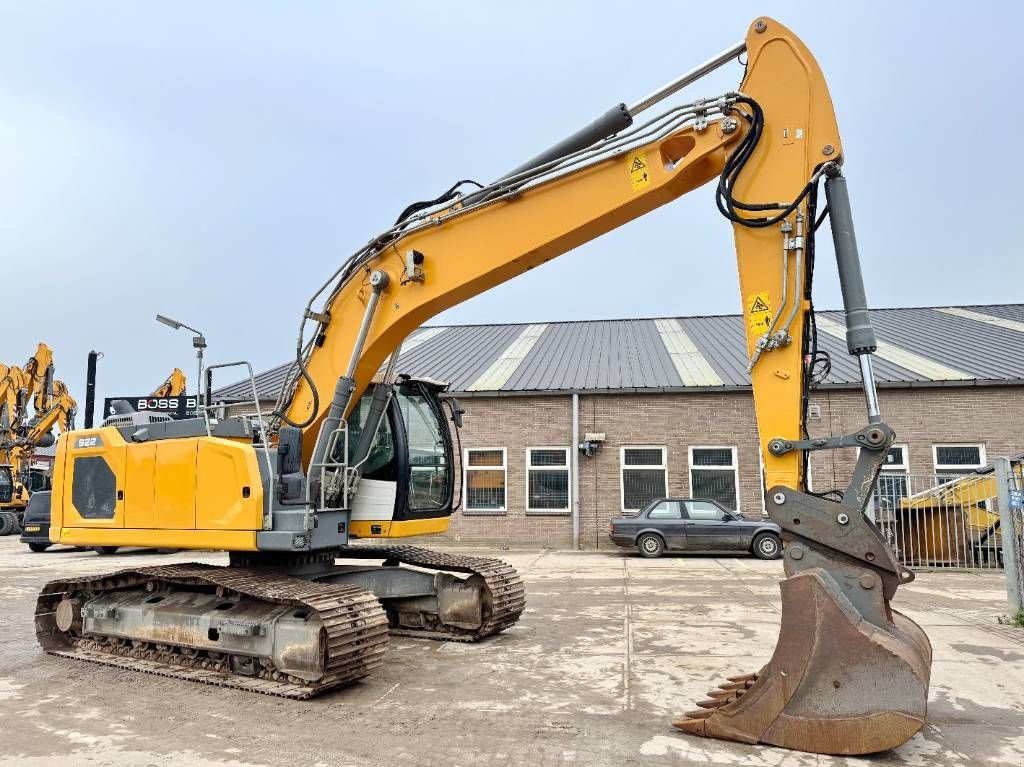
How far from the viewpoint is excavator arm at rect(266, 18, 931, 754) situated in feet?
13.5

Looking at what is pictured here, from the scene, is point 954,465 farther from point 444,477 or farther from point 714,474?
point 444,477

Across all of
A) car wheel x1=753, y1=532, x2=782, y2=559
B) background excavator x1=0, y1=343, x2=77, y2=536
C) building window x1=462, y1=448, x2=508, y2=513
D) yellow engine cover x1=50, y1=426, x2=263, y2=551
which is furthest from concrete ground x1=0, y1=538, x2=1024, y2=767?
background excavator x1=0, y1=343, x2=77, y2=536

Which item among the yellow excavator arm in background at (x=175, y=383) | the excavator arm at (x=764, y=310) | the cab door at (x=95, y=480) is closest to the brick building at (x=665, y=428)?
the yellow excavator arm in background at (x=175, y=383)

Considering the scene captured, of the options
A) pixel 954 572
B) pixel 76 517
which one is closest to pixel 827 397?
pixel 954 572

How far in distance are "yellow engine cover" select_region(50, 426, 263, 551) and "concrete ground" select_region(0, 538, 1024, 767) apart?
115 centimetres

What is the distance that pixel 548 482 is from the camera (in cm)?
1888

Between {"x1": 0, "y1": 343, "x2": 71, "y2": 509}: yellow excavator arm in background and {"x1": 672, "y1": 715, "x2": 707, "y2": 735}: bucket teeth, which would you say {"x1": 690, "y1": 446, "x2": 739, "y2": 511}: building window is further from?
{"x1": 0, "y1": 343, "x2": 71, "y2": 509}: yellow excavator arm in background

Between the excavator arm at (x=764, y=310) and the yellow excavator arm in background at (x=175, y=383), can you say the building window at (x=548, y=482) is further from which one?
the excavator arm at (x=764, y=310)

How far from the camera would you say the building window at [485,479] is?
1906 centimetres

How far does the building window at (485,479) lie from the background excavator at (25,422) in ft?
51.7

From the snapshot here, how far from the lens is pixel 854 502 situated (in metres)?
4.33

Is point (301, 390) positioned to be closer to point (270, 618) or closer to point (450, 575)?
point (270, 618)

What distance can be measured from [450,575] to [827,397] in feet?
43.5

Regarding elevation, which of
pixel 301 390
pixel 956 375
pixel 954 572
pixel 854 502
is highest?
pixel 956 375
